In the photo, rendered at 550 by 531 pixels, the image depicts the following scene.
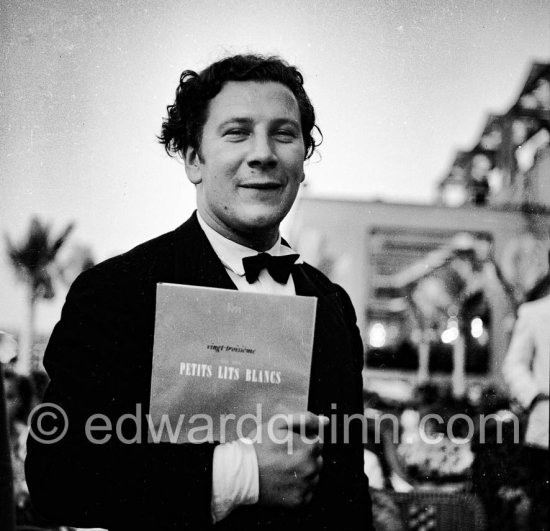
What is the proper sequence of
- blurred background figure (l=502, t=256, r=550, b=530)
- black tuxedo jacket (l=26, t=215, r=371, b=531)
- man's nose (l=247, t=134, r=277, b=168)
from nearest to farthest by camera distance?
black tuxedo jacket (l=26, t=215, r=371, b=531)
man's nose (l=247, t=134, r=277, b=168)
blurred background figure (l=502, t=256, r=550, b=530)

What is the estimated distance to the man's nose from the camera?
105 centimetres

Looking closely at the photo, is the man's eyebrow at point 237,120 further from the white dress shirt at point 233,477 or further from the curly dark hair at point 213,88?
the white dress shirt at point 233,477

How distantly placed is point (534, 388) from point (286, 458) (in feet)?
5.90

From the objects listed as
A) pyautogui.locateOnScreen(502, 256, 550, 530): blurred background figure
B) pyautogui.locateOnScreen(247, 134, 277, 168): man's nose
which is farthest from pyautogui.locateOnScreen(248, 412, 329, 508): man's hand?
pyautogui.locateOnScreen(502, 256, 550, 530): blurred background figure

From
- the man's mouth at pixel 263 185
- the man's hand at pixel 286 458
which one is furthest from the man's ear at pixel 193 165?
the man's hand at pixel 286 458

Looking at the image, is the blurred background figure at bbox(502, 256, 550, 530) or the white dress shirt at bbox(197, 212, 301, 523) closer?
the white dress shirt at bbox(197, 212, 301, 523)

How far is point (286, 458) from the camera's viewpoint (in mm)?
930

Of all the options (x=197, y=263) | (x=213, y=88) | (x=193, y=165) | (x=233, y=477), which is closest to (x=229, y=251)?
(x=197, y=263)

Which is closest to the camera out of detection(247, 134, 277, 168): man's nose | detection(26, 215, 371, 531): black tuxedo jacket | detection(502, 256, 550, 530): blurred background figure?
detection(26, 215, 371, 531): black tuxedo jacket

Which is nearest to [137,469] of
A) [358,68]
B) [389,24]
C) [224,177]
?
[224,177]

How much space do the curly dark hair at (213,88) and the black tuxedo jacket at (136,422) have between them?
19 cm

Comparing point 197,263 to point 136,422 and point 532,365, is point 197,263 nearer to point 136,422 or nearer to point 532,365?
point 136,422

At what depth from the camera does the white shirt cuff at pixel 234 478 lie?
3.07 ft

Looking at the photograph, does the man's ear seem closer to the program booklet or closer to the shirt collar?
the shirt collar
